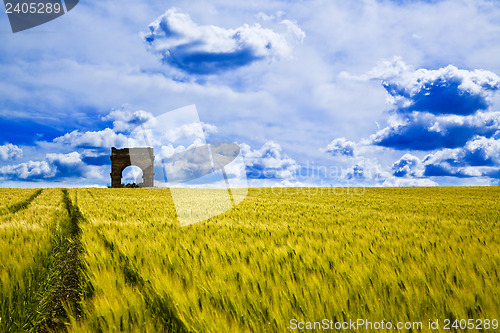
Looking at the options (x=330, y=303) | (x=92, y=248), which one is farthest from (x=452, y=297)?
(x=92, y=248)

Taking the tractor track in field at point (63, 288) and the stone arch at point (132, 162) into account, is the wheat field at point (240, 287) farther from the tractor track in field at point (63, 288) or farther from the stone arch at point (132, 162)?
the stone arch at point (132, 162)

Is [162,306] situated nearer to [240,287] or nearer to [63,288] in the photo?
[240,287]

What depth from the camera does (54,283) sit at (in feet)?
11.0

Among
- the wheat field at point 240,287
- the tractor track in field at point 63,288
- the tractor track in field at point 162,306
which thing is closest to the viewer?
the wheat field at point 240,287

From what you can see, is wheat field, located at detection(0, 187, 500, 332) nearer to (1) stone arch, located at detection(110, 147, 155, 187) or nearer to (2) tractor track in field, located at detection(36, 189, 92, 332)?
(2) tractor track in field, located at detection(36, 189, 92, 332)

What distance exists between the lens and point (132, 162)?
44.9m

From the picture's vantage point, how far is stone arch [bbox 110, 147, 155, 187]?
43406mm

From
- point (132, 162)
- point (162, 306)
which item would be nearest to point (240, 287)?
point (162, 306)

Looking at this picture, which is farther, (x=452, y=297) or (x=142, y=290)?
(x=142, y=290)

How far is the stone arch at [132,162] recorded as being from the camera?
1709 inches

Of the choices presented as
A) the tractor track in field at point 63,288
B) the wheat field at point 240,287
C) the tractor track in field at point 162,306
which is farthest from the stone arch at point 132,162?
the tractor track in field at point 162,306

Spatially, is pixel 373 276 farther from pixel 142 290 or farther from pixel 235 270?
pixel 142 290

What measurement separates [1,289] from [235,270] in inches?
84.1

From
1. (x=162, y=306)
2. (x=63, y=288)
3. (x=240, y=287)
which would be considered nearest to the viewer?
(x=162, y=306)
